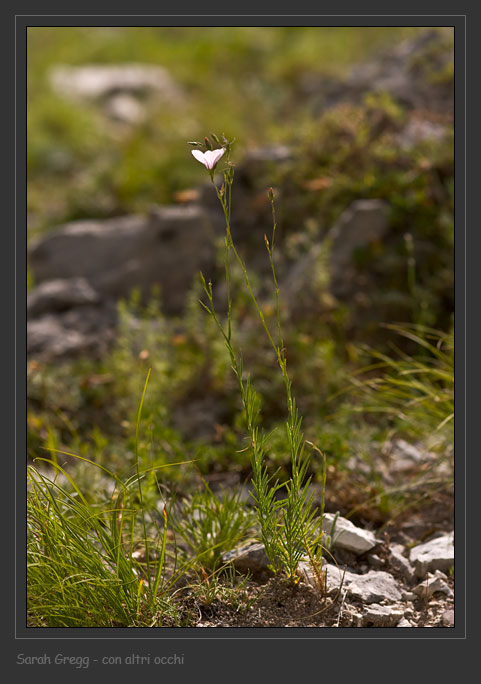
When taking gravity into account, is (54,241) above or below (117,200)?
below

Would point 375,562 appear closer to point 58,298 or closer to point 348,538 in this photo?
point 348,538

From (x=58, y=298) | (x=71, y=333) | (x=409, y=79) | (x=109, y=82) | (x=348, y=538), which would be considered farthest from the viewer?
(x=109, y=82)

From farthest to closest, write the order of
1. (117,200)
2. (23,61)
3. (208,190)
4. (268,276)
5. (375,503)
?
(117,200) < (208,190) < (268,276) < (375,503) < (23,61)

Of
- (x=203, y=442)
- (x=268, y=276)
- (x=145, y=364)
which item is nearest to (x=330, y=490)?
(x=203, y=442)

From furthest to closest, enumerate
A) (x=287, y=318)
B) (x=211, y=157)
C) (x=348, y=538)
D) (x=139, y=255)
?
(x=139, y=255), (x=287, y=318), (x=348, y=538), (x=211, y=157)

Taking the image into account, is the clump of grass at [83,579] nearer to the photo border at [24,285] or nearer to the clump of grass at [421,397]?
the photo border at [24,285]

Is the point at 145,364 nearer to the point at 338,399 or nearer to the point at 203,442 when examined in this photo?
the point at 203,442

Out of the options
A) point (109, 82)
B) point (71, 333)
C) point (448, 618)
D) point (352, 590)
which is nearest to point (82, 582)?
point (352, 590)

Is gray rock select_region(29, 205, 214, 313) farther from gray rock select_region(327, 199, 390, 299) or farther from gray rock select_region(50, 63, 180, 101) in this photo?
gray rock select_region(50, 63, 180, 101)
